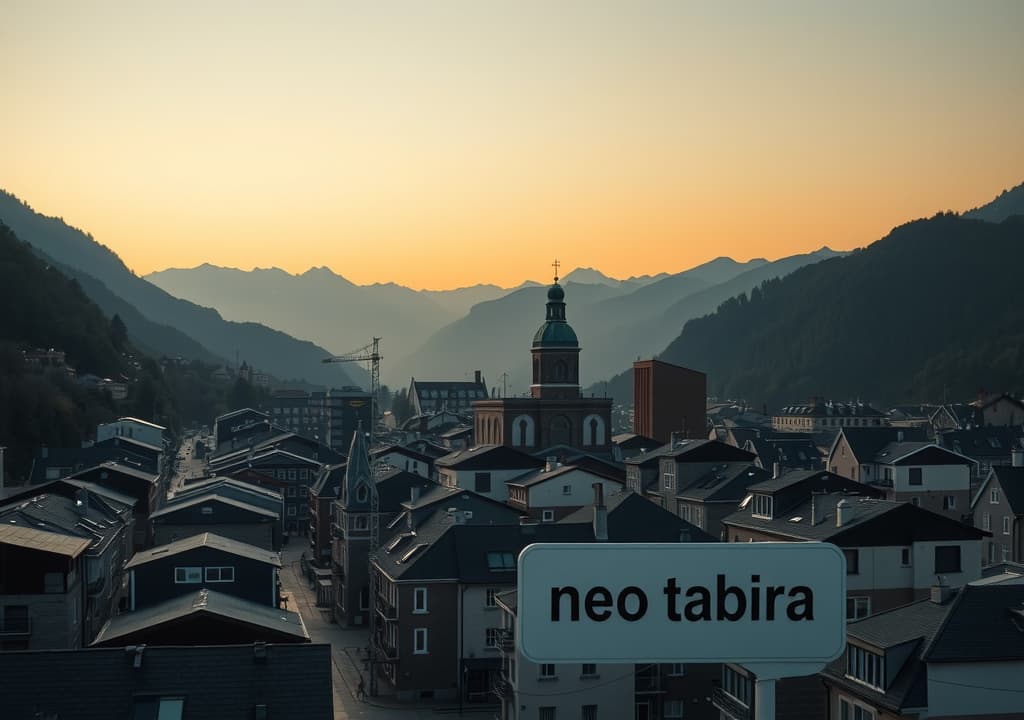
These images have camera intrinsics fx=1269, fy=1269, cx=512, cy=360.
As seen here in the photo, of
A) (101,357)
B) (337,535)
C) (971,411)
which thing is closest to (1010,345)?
(971,411)

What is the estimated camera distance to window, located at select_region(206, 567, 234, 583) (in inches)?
1480

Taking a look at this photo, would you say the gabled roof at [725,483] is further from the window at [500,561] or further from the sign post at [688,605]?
the sign post at [688,605]

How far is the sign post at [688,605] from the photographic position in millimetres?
4371

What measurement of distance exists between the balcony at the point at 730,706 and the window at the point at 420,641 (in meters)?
12.8

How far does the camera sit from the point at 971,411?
400 ft

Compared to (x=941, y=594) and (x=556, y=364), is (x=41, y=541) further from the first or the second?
(x=556, y=364)

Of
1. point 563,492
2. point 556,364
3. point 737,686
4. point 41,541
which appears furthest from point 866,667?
point 556,364

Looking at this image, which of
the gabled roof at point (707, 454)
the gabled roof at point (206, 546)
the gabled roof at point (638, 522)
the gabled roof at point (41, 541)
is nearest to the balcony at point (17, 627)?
the gabled roof at point (41, 541)

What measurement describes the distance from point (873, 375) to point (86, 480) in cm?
15330

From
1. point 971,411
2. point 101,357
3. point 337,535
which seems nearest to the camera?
point 337,535

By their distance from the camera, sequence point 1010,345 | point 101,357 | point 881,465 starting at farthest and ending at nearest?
point 1010,345 < point 101,357 < point 881,465

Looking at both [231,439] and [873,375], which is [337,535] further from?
[873,375]

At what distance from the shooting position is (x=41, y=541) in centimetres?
3547

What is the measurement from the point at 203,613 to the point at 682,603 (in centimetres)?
2792
